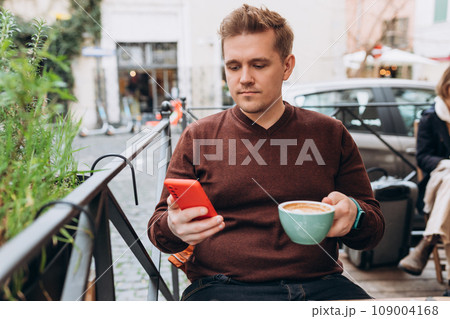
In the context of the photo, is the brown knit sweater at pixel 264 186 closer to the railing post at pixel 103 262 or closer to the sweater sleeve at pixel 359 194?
the sweater sleeve at pixel 359 194

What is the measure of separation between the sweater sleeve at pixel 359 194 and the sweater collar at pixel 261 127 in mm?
199

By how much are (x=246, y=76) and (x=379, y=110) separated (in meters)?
2.49

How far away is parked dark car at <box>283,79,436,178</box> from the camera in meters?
3.30

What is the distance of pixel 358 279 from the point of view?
255cm

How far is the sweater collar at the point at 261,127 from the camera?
4.34ft

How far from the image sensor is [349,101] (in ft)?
12.0

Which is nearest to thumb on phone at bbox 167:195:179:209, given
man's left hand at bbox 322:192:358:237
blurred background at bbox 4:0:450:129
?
man's left hand at bbox 322:192:358:237

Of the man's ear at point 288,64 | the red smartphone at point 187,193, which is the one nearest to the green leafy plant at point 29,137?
the red smartphone at point 187,193

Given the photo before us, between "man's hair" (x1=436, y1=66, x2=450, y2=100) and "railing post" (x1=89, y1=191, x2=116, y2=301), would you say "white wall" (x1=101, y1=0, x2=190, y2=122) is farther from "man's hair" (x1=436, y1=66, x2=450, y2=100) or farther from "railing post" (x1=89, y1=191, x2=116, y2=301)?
"railing post" (x1=89, y1=191, x2=116, y2=301)

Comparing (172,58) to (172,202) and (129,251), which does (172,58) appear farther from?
(172,202)

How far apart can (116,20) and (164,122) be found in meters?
4.54
